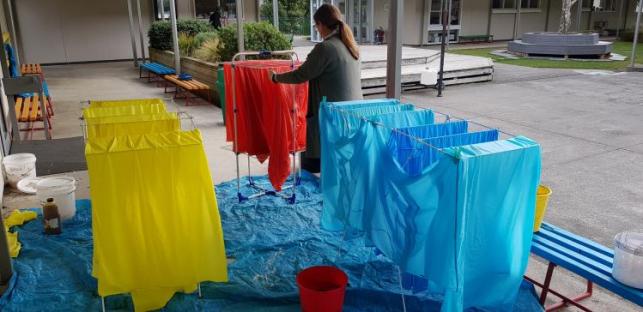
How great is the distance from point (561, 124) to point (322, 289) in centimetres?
615

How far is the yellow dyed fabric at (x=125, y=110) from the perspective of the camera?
11.5 ft

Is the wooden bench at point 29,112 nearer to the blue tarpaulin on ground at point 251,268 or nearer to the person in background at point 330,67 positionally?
the blue tarpaulin on ground at point 251,268

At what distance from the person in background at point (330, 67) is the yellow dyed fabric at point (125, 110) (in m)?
0.95

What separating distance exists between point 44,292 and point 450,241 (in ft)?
8.30

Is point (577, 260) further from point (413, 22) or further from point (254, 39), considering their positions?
point (413, 22)

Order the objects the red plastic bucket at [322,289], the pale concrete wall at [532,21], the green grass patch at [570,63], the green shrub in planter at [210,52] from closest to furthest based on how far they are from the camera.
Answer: the red plastic bucket at [322,289], the green shrub in planter at [210,52], the green grass patch at [570,63], the pale concrete wall at [532,21]

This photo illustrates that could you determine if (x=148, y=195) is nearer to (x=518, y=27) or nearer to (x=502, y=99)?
(x=502, y=99)

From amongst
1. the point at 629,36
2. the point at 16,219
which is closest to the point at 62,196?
the point at 16,219

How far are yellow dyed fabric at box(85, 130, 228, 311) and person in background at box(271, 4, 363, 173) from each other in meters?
1.49

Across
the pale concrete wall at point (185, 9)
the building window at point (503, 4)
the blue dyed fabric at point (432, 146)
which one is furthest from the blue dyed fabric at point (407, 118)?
the building window at point (503, 4)

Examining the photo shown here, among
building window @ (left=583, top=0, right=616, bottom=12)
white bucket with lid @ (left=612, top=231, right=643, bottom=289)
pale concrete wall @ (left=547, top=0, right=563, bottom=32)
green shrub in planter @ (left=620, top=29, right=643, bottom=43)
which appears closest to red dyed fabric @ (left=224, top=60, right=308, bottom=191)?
white bucket with lid @ (left=612, top=231, right=643, bottom=289)

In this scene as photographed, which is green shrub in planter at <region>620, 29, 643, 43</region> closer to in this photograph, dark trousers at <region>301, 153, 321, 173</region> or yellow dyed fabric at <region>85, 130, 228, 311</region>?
dark trousers at <region>301, 153, 321, 173</region>

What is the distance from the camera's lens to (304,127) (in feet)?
14.9

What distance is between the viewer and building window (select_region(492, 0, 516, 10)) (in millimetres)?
23719
